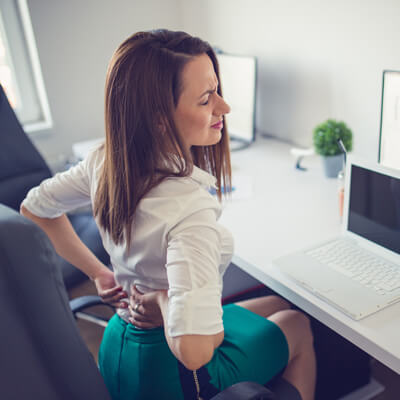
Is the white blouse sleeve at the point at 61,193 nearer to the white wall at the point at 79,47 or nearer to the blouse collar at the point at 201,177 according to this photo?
the blouse collar at the point at 201,177

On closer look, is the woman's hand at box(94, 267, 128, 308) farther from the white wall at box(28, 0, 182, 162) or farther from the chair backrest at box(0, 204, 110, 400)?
the white wall at box(28, 0, 182, 162)

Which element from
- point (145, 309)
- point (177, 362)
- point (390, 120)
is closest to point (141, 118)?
point (145, 309)

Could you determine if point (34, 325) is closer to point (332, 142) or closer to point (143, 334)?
point (143, 334)

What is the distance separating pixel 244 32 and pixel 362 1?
0.66m

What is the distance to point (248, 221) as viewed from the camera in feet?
4.45

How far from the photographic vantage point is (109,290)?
107 centimetres

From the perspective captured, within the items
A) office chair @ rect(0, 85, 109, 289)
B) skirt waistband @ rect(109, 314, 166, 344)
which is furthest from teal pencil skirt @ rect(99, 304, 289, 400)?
office chair @ rect(0, 85, 109, 289)

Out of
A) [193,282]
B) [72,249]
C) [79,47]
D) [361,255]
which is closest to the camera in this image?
[193,282]

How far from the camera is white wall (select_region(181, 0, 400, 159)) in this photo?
1.54 m

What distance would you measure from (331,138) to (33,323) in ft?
Result: 4.02

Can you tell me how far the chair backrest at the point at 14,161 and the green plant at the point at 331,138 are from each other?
1.08 metres

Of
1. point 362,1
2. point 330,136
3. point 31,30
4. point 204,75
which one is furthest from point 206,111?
point 31,30

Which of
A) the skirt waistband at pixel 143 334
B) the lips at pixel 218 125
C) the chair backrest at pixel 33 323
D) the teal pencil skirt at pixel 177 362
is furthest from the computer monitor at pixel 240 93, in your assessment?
the chair backrest at pixel 33 323

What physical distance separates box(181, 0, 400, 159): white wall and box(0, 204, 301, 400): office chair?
1.32 metres
